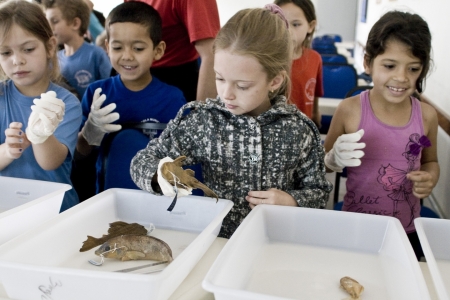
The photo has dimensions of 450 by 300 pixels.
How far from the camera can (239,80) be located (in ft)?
3.61

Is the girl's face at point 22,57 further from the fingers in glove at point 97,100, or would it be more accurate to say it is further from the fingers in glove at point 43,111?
the fingers in glove at point 43,111

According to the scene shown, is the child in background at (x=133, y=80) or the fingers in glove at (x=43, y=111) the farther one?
the child in background at (x=133, y=80)

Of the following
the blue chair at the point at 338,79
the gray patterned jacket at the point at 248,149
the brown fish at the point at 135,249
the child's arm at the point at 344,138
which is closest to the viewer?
the brown fish at the point at 135,249

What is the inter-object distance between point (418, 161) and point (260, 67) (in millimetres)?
643

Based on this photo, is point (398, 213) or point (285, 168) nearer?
point (285, 168)

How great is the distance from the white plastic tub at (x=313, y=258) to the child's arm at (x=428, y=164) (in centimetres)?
45

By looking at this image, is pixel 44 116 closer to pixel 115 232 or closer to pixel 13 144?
pixel 13 144

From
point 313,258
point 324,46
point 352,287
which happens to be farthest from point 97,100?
point 324,46

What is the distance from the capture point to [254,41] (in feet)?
3.64

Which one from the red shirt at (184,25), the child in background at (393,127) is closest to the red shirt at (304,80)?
the red shirt at (184,25)

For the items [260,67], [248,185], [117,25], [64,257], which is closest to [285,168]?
[248,185]

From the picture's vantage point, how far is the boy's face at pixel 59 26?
237 cm

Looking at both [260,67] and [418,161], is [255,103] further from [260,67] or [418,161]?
[418,161]

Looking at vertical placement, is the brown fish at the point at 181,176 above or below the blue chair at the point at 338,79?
above
